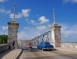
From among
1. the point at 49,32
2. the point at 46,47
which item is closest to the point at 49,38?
the point at 49,32

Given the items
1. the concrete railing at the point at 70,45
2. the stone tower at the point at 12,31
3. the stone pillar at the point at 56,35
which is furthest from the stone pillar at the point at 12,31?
the concrete railing at the point at 70,45

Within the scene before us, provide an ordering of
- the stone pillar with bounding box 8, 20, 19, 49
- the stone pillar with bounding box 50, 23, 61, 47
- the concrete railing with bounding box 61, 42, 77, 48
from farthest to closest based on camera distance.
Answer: the stone pillar with bounding box 50, 23, 61, 47 < the stone pillar with bounding box 8, 20, 19, 49 < the concrete railing with bounding box 61, 42, 77, 48

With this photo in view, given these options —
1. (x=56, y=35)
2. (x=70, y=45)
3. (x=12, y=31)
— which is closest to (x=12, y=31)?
(x=12, y=31)

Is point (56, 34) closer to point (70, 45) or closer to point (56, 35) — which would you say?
point (56, 35)

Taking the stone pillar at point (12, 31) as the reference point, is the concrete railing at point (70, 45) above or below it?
below

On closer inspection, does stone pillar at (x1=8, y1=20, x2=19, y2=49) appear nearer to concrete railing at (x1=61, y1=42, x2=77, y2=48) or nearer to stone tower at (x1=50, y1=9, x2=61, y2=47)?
Result: stone tower at (x1=50, y1=9, x2=61, y2=47)

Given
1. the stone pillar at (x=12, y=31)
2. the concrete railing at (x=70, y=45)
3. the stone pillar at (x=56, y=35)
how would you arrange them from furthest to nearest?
the stone pillar at (x=56, y=35) → the stone pillar at (x=12, y=31) → the concrete railing at (x=70, y=45)

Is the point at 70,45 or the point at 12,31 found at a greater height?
the point at 12,31

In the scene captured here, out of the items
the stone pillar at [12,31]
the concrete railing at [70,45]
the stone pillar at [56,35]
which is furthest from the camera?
the stone pillar at [56,35]

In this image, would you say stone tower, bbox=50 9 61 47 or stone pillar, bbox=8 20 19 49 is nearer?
stone pillar, bbox=8 20 19 49

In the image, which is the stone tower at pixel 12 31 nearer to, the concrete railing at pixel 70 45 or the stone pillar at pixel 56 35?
the stone pillar at pixel 56 35

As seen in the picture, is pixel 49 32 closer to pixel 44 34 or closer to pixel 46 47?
pixel 44 34

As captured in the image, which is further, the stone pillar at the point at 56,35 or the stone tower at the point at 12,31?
the stone pillar at the point at 56,35

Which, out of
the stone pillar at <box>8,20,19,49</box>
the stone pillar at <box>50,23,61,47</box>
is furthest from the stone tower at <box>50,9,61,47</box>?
the stone pillar at <box>8,20,19,49</box>
